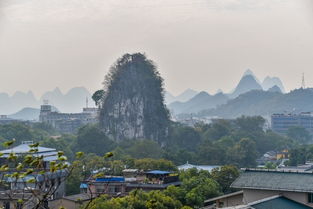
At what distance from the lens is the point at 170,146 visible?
54.6 metres

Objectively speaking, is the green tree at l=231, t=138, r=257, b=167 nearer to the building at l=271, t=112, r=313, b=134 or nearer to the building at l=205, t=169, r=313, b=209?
the building at l=205, t=169, r=313, b=209

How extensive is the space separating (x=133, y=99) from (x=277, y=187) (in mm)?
45635

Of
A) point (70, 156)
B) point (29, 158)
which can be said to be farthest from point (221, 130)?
point (29, 158)

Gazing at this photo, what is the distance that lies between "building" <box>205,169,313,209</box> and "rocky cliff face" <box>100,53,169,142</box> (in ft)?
141

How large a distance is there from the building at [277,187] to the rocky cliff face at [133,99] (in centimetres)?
4291

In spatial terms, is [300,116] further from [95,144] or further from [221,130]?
[95,144]

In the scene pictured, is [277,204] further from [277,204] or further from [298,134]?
[298,134]

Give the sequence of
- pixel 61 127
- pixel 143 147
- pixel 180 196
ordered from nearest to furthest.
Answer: pixel 180 196 < pixel 143 147 < pixel 61 127

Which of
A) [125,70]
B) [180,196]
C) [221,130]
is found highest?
[125,70]

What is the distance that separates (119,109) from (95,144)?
1037 cm

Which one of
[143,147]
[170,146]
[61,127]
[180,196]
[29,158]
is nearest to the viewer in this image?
[29,158]

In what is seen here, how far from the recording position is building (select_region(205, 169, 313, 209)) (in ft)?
45.3

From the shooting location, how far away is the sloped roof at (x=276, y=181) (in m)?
14.0

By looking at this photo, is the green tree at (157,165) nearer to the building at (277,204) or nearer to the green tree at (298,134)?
the building at (277,204)
